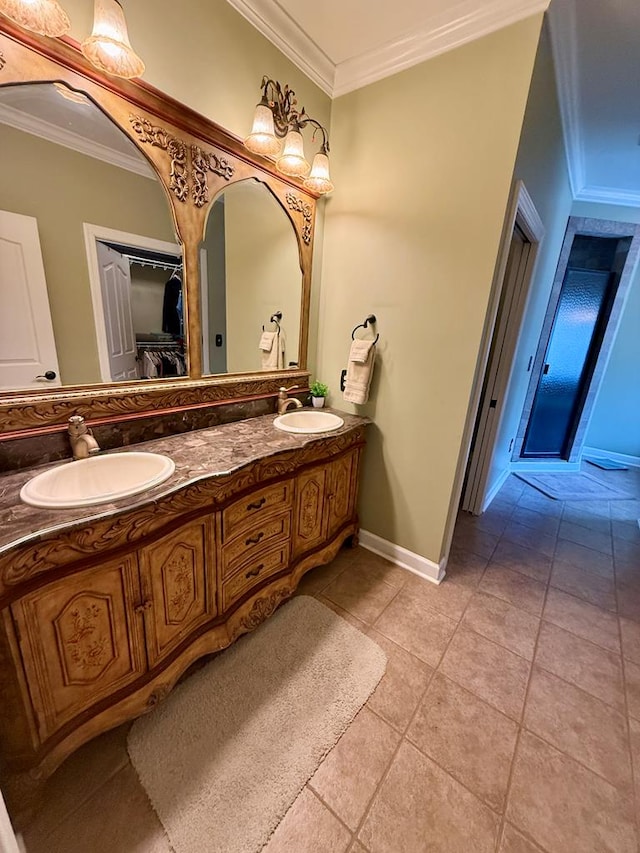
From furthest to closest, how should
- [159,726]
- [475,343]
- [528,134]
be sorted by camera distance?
[475,343] → [528,134] → [159,726]

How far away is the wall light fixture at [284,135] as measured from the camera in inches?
58.9

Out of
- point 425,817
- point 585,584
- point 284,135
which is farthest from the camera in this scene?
point 585,584

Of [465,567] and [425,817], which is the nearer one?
[425,817]

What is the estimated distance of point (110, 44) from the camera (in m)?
1.04

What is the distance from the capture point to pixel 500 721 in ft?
4.35

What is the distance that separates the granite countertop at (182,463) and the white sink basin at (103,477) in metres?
0.03

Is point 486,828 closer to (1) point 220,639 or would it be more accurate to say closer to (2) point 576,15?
(1) point 220,639

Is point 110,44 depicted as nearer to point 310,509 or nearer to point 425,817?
point 310,509

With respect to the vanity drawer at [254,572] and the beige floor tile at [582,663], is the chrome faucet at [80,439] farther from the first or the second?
the beige floor tile at [582,663]

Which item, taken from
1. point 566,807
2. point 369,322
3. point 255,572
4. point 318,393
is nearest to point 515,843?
point 566,807

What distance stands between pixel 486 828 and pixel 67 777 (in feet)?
4.31

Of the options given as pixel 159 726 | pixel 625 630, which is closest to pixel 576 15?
pixel 625 630

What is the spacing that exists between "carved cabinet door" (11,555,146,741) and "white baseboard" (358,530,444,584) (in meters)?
1.47

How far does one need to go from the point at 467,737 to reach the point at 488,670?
341 millimetres
